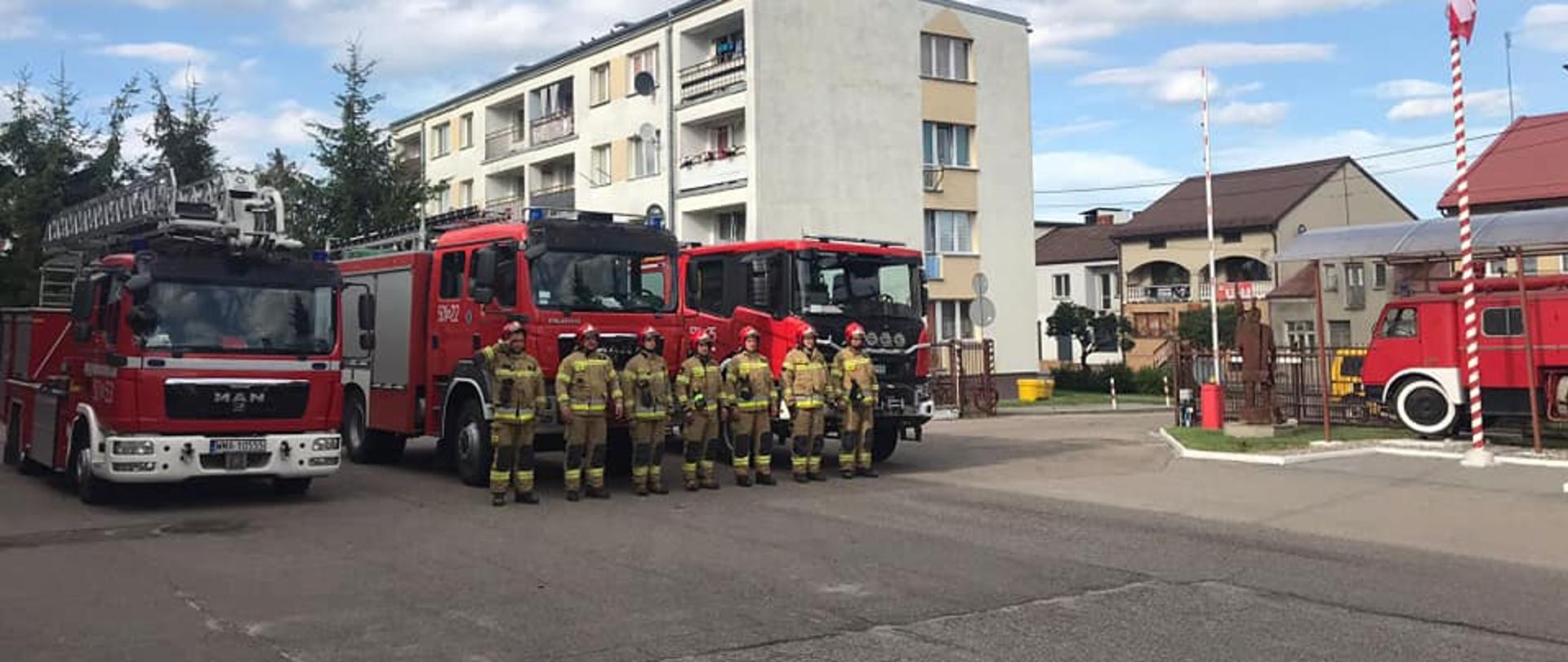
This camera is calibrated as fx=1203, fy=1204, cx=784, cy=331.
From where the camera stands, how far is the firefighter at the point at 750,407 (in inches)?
535

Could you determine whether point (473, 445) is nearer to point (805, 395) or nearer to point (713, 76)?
point (805, 395)

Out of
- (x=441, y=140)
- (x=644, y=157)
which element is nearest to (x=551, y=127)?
(x=644, y=157)

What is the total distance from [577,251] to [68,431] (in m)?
5.54

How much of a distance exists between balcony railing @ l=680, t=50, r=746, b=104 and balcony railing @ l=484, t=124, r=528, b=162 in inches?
438

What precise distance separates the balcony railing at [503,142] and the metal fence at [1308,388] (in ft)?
98.2

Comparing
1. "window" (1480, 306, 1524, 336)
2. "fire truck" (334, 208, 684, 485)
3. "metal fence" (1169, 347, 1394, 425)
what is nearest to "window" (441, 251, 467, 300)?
"fire truck" (334, 208, 684, 485)

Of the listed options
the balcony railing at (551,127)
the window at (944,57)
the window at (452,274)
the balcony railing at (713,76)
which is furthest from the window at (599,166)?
the window at (452,274)

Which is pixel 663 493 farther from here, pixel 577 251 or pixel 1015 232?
pixel 1015 232

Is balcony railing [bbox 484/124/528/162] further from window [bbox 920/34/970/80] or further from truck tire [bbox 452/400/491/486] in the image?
truck tire [bbox 452/400/491/486]

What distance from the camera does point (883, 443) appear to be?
16.3 metres

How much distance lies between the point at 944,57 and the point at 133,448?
95.5 feet

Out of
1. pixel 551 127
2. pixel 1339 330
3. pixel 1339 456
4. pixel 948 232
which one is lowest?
pixel 1339 456

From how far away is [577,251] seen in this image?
13086 mm

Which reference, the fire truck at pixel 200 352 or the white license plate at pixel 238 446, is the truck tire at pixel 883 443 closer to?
the fire truck at pixel 200 352
